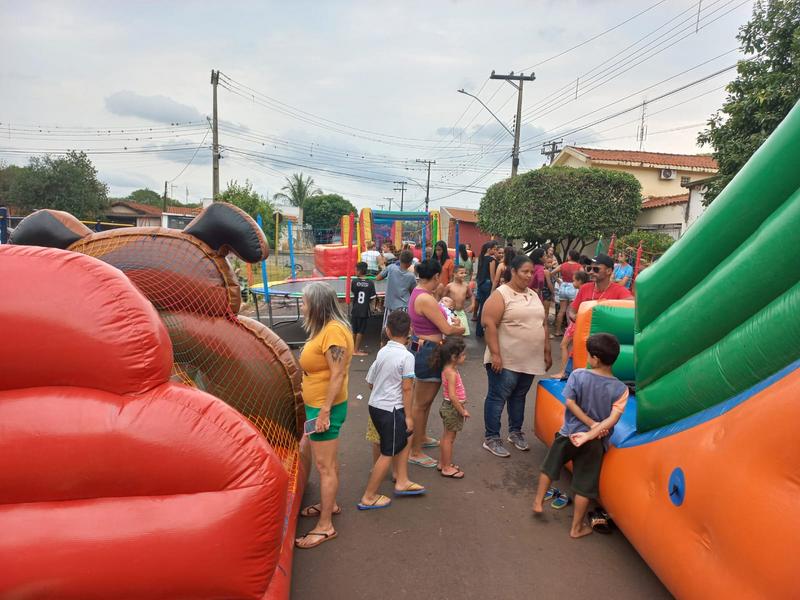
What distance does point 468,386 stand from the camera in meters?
6.16

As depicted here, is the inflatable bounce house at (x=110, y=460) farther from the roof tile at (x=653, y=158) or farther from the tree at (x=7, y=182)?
the tree at (x=7, y=182)

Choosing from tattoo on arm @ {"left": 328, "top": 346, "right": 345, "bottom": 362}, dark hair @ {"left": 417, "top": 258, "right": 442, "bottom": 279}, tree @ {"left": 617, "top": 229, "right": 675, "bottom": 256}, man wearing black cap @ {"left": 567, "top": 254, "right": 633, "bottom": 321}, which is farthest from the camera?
tree @ {"left": 617, "top": 229, "right": 675, "bottom": 256}

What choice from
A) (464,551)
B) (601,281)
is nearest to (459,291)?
(601,281)

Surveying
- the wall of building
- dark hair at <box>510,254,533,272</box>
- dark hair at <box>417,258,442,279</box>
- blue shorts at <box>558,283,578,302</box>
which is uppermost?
the wall of building

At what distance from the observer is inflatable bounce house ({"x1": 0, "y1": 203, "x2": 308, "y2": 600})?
1.60 metres

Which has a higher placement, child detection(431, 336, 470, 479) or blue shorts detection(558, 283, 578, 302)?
blue shorts detection(558, 283, 578, 302)

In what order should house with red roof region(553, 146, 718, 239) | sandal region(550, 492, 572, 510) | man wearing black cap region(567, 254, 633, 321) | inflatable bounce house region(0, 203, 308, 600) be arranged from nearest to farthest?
inflatable bounce house region(0, 203, 308, 600) < sandal region(550, 492, 572, 510) < man wearing black cap region(567, 254, 633, 321) < house with red roof region(553, 146, 718, 239)

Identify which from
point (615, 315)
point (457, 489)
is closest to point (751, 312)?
point (615, 315)

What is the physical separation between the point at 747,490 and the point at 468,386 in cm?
439

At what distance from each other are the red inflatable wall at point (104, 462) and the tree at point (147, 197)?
7274 cm

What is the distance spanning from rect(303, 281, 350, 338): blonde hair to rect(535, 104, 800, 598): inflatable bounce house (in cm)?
176

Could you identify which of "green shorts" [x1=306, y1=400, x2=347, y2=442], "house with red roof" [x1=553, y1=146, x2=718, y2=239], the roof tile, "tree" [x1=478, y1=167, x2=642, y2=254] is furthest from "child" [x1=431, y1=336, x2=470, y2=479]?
the roof tile

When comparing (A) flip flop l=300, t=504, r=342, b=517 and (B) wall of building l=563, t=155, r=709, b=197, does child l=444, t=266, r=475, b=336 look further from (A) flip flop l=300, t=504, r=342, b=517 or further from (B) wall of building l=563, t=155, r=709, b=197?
(B) wall of building l=563, t=155, r=709, b=197

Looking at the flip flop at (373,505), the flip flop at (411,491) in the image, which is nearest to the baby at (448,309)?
the flip flop at (411,491)
